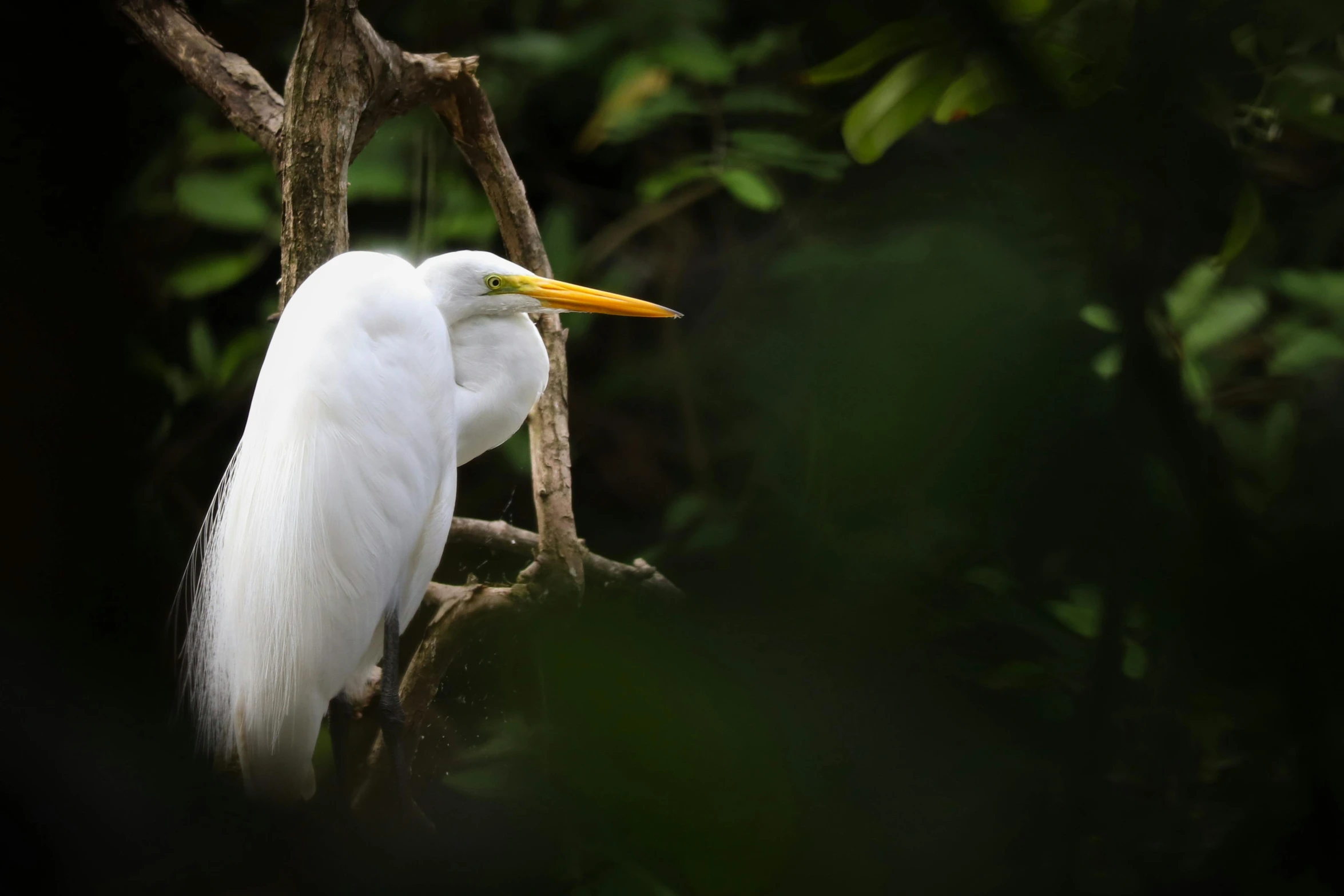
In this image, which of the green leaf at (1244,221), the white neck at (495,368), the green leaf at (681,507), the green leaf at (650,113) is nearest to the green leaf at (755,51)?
the green leaf at (650,113)

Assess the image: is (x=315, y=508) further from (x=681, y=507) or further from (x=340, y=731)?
(x=681, y=507)

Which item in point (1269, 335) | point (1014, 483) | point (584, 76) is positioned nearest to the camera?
point (1014, 483)

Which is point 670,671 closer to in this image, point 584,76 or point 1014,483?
point 1014,483

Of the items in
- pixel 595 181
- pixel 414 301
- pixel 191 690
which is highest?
pixel 595 181

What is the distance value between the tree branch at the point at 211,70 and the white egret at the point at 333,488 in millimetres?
376

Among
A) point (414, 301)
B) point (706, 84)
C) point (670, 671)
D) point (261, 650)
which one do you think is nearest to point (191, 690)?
point (261, 650)

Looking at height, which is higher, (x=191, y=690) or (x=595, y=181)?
(x=595, y=181)

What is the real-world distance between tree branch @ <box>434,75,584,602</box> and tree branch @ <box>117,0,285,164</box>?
Answer: 26 centimetres

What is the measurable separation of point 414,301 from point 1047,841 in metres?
1.24

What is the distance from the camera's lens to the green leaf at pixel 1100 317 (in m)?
0.14

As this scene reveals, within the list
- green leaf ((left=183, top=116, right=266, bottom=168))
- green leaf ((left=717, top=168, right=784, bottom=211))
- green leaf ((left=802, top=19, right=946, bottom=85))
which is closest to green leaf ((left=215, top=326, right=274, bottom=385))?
green leaf ((left=183, top=116, right=266, bottom=168))

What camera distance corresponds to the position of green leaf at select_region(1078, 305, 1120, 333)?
14 cm

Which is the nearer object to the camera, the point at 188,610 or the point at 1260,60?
the point at 1260,60

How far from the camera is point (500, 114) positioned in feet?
6.89
